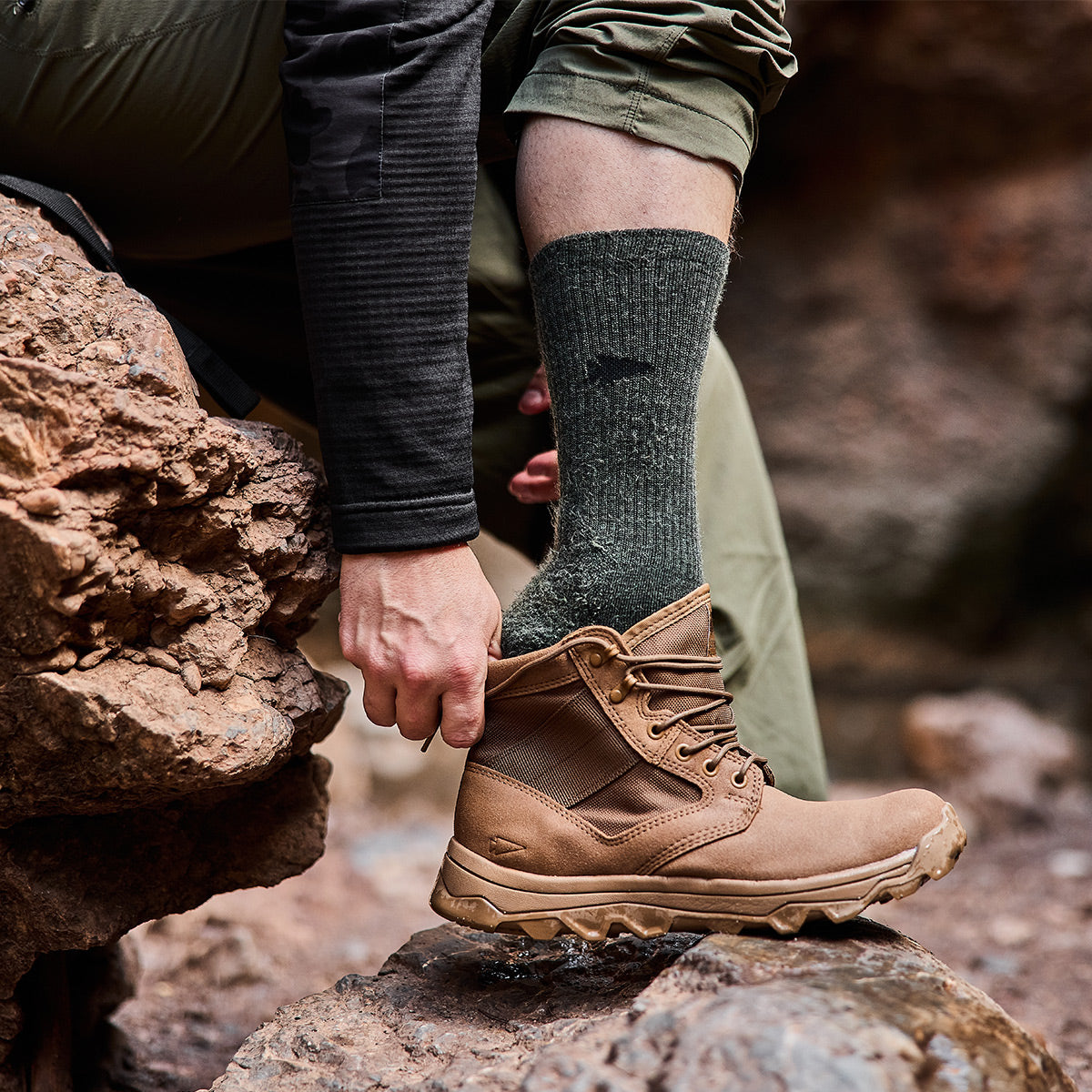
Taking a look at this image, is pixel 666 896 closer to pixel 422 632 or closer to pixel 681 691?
pixel 681 691

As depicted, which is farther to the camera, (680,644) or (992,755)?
(992,755)

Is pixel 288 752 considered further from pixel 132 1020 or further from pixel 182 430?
pixel 132 1020

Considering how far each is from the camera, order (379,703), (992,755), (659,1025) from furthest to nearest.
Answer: (992,755), (379,703), (659,1025)

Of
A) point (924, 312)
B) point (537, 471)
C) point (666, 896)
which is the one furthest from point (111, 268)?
point (924, 312)

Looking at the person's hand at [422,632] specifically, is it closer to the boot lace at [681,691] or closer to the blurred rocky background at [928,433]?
the boot lace at [681,691]

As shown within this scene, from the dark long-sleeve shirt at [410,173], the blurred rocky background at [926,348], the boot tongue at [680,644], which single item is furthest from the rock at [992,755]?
the dark long-sleeve shirt at [410,173]

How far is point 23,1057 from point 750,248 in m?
2.82

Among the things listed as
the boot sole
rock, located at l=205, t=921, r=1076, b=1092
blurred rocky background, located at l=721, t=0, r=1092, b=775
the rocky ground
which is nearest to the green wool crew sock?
the boot sole

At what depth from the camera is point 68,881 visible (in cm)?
103

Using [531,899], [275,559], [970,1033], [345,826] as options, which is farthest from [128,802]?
[345,826]

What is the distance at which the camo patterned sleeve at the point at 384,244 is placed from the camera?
0.94 meters

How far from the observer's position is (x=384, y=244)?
0.94 metres

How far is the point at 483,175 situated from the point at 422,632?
2.08 feet

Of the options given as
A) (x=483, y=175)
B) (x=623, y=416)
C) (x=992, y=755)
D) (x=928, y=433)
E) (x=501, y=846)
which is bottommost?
(x=992, y=755)
